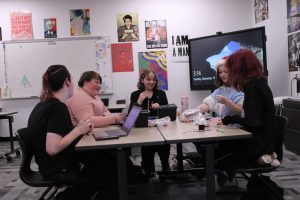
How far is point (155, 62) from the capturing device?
5.74 meters

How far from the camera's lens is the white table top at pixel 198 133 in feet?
6.53

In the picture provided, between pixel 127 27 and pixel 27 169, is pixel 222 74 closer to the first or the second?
pixel 27 169

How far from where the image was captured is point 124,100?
223 inches

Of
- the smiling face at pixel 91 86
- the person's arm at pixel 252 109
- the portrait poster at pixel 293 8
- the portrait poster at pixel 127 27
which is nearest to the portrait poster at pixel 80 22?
the portrait poster at pixel 127 27

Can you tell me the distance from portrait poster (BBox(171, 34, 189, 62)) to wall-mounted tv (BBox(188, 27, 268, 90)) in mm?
290

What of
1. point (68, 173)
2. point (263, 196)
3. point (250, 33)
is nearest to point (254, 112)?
point (263, 196)

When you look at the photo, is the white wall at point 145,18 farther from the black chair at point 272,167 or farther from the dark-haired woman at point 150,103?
the black chair at point 272,167

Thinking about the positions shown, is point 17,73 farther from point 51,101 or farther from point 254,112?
point 254,112

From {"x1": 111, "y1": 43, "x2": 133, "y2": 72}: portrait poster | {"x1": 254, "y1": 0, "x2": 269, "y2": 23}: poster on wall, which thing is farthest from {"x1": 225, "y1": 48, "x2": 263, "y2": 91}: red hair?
{"x1": 111, "y1": 43, "x2": 133, "y2": 72}: portrait poster

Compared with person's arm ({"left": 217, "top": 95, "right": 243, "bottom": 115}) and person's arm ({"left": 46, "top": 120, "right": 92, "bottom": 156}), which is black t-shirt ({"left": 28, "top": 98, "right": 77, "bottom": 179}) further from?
person's arm ({"left": 217, "top": 95, "right": 243, "bottom": 115})

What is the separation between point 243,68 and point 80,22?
4.11 m

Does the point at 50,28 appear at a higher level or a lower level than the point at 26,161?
higher

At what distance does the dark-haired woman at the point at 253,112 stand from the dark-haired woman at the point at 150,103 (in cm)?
105

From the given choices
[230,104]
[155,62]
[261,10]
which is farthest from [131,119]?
[261,10]
